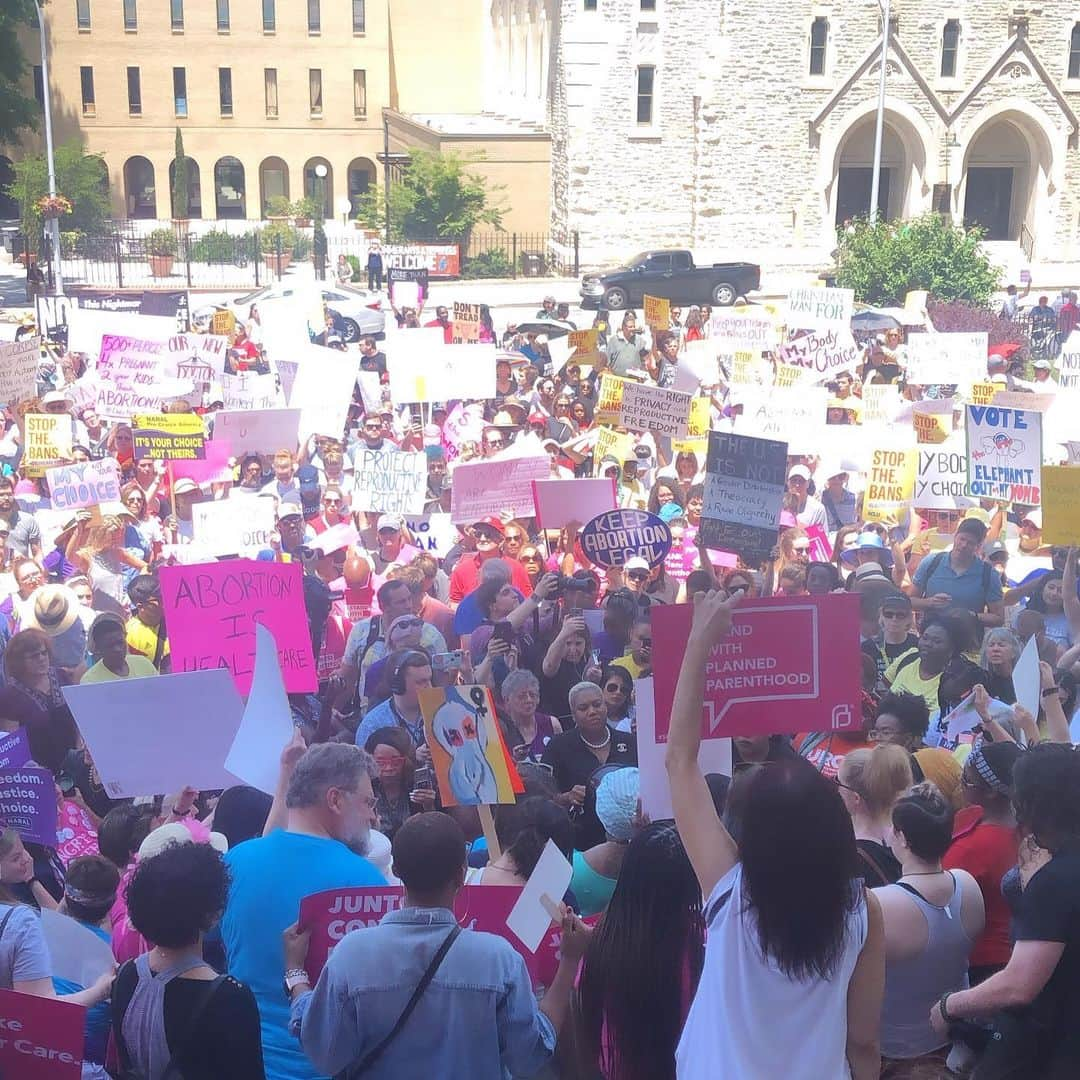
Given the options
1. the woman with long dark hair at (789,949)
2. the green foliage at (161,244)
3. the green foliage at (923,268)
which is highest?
the green foliage at (161,244)

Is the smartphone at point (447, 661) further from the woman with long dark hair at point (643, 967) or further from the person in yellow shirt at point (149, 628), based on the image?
the woman with long dark hair at point (643, 967)

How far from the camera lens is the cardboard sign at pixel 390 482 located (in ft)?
31.3

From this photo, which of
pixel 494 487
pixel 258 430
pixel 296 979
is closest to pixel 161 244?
pixel 258 430

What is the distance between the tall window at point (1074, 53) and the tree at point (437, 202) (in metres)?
16.7

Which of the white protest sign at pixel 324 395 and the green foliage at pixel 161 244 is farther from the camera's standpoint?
the green foliage at pixel 161 244

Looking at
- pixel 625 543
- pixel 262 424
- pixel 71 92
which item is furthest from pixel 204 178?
pixel 625 543

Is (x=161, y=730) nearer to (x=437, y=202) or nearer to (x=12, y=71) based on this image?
(x=437, y=202)

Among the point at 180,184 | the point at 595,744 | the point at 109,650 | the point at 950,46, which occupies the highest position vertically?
the point at 950,46

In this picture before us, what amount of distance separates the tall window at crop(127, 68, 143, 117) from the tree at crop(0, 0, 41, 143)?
14899 millimetres

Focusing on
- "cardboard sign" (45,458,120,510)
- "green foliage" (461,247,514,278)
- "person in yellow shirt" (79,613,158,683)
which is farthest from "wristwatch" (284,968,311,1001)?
"green foliage" (461,247,514,278)

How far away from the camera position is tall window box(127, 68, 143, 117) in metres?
55.1

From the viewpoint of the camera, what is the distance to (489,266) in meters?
39.6

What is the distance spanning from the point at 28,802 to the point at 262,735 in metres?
0.75

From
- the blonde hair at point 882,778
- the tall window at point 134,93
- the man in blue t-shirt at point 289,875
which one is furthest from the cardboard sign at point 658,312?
the tall window at point 134,93
